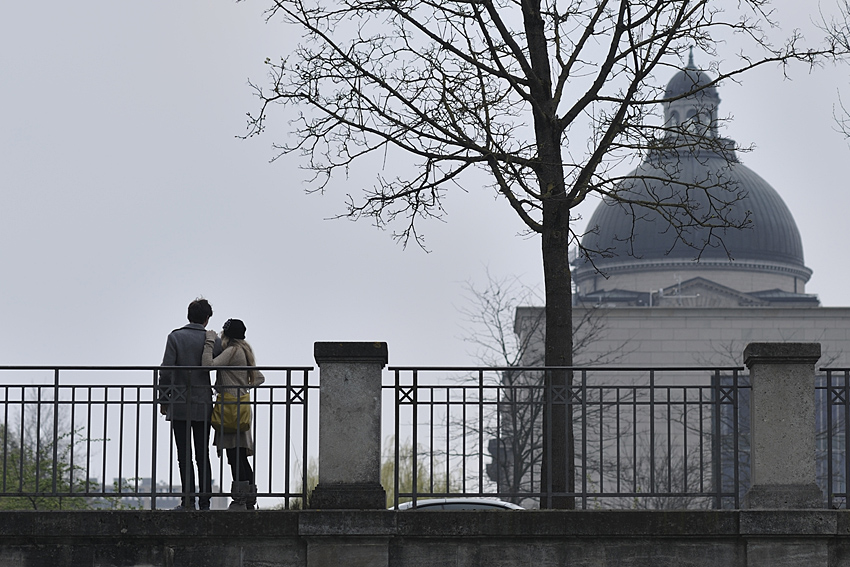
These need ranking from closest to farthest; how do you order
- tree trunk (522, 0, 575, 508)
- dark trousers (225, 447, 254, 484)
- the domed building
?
dark trousers (225, 447, 254, 484), tree trunk (522, 0, 575, 508), the domed building

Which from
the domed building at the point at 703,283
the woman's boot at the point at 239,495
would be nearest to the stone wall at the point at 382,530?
the woman's boot at the point at 239,495

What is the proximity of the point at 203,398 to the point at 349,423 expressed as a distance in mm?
1387

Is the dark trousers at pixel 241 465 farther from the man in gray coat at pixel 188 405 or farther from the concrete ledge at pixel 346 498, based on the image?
the concrete ledge at pixel 346 498

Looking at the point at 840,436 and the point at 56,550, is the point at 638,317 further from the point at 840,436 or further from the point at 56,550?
the point at 56,550

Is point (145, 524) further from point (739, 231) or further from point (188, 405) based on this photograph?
point (739, 231)

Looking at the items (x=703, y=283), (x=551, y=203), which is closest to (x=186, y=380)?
(x=551, y=203)

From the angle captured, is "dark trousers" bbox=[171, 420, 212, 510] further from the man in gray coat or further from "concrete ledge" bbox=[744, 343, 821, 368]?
"concrete ledge" bbox=[744, 343, 821, 368]

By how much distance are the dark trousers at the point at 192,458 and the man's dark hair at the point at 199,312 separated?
0.96 meters

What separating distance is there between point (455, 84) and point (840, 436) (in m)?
A: 41.3

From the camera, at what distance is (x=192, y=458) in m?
12.4

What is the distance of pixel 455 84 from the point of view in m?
15.3

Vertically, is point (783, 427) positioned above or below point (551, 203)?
below

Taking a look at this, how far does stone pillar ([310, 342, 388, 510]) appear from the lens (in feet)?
38.2

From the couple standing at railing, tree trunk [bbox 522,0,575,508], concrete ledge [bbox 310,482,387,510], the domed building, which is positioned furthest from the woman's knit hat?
the domed building
